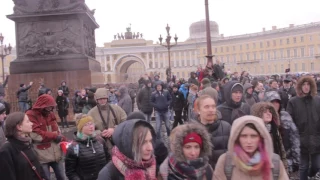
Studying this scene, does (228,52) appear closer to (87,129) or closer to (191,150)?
(87,129)

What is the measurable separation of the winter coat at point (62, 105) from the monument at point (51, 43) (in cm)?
137

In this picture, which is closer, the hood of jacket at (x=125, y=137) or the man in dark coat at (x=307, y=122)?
the hood of jacket at (x=125, y=137)

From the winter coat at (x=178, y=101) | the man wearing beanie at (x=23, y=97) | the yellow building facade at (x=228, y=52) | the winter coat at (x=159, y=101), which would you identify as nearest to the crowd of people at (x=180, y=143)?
the winter coat at (x=159, y=101)

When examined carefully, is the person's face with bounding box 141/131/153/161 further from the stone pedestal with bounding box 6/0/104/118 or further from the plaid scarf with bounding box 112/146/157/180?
the stone pedestal with bounding box 6/0/104/118

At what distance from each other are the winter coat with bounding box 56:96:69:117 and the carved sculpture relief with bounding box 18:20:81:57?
2.29 metres

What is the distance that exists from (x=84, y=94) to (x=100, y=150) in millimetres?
6901

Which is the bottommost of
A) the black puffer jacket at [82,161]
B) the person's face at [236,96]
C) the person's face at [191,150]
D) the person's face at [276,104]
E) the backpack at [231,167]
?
the black puffer jacket at [82,161]

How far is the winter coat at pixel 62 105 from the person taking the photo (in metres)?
13.6

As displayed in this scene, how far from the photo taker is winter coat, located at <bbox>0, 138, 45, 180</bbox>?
398cm

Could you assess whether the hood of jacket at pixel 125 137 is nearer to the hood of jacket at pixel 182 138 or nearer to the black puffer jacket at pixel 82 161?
the hood of jacket at pixel 182 138

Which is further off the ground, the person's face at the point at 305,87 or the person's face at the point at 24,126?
the person's face at the point at 305,87

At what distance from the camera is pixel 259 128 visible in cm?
310

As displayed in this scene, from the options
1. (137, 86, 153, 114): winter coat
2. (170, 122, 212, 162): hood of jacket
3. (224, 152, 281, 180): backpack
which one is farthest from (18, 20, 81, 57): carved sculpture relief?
(224, 152, 281, 180): backpack

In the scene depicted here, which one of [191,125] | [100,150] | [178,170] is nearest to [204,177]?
[178,170]
